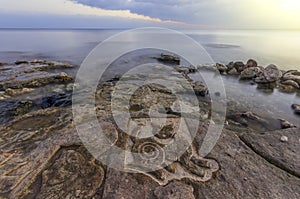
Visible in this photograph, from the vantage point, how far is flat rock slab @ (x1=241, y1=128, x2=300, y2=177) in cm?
452

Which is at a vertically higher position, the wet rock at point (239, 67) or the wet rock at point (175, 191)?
the wet rock at point (175, 191)

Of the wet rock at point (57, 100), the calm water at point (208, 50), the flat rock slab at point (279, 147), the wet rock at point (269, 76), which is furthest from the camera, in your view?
the calm water at point (208, 50)

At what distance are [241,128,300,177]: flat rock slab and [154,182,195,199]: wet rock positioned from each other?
2609 mm

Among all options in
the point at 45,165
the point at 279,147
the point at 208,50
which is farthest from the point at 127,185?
the point at 208,50

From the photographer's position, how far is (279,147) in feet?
17.3

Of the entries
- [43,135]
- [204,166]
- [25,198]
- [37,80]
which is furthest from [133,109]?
[37,80]

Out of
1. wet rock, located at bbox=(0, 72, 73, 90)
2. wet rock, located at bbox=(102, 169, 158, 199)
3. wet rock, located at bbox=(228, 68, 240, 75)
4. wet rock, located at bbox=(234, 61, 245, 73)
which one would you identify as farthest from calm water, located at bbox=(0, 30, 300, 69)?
wet rock, located at bbox=(102, 169, 158, 199)

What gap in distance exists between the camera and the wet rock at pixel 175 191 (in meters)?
3.50

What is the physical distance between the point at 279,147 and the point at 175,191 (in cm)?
378

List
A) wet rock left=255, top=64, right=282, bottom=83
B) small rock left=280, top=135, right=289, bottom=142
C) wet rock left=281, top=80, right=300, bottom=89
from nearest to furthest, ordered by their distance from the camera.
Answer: small rock left=280, top=135, right=289, bottom=142, wet rock left=281, top=80, right=300, bottom=89, wet rock left=255, top=64, right=282, bottom=83

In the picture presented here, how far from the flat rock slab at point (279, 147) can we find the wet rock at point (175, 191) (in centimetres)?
261

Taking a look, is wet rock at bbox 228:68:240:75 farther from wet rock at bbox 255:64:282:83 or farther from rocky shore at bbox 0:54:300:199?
rocky shore at bbox 0:54:300:199

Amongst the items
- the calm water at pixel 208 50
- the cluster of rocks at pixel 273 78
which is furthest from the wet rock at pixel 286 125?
the calm water at pixel 208 50

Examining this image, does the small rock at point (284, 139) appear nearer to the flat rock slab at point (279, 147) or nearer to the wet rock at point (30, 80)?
the flat rock slab at point (279, 147)
